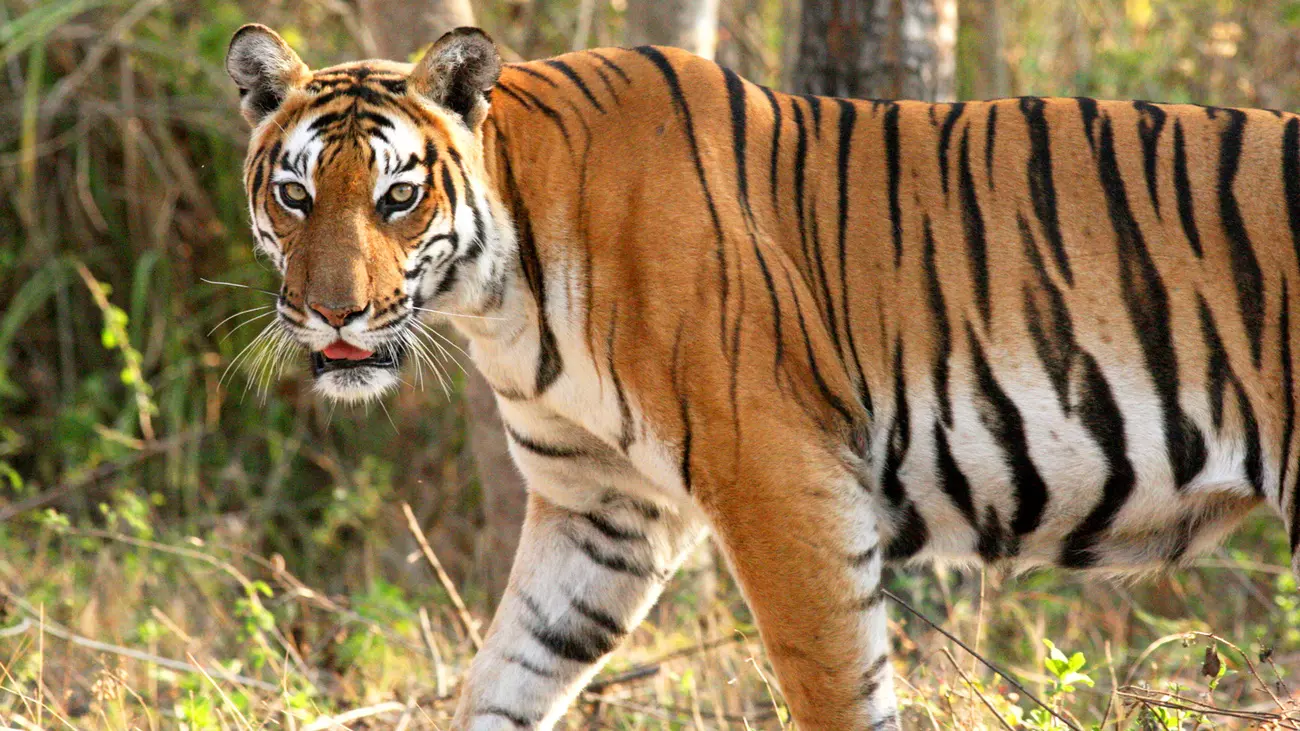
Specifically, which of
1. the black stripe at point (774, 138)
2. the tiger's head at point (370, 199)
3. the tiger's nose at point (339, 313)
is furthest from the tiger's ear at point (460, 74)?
the black stripe at point (774, 138)

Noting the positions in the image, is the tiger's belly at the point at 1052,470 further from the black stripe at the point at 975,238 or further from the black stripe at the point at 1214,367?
the black stripe at the point at 975,238

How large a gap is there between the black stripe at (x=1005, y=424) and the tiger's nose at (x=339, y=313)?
1263 millimetres

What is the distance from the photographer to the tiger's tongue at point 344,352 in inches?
113

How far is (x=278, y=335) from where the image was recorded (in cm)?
297

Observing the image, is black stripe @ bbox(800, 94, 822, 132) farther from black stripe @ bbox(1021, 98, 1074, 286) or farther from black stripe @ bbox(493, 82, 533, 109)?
black stripe @ bbox(493, 82, 533, 109)

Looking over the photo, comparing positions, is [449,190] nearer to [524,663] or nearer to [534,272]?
[534,272]

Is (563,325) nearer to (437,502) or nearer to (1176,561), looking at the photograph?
(1176,561)

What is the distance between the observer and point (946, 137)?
3064mm

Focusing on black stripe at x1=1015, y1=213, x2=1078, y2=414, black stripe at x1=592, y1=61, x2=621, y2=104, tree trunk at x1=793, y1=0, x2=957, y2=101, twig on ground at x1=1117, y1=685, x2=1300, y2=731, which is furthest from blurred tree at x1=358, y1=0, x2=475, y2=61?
twig on ground at x1=1117, y1=685, x2=1300, y2=731

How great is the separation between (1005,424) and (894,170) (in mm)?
601

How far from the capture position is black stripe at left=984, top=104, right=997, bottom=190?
2998mm

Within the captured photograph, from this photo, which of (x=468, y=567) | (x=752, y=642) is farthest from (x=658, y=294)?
(x=468, y=567)

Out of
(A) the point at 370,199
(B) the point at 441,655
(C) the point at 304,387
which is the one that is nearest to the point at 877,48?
(A) the point at 370,199

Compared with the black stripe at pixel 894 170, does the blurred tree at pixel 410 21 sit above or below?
above
